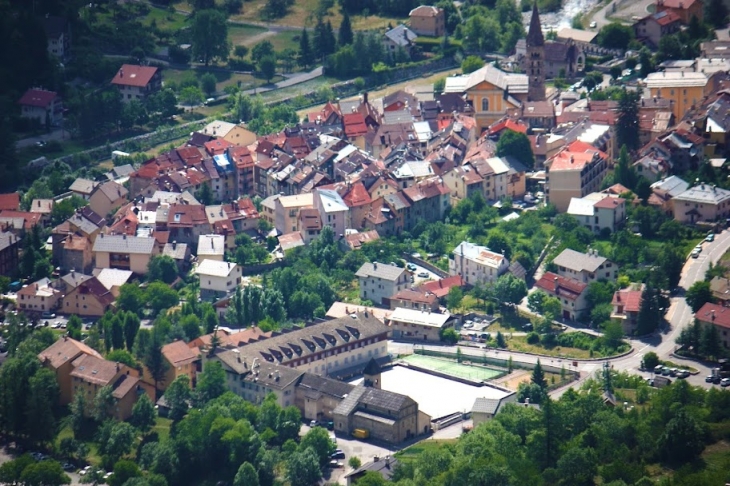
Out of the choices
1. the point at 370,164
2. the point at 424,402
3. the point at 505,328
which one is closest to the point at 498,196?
the point at 370,164

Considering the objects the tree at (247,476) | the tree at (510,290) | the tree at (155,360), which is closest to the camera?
the tree at (247,476)

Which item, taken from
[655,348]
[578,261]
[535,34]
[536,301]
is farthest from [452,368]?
[535,34]

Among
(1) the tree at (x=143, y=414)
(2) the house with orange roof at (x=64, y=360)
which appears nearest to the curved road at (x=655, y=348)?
(1) the tree at (x=143, y=414)

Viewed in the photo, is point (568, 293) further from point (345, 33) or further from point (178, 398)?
point (345, 33)

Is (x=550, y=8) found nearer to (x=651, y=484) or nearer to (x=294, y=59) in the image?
(x=294, y=59)

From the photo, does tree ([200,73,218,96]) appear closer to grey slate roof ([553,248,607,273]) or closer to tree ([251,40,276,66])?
tree ([251,40,276,66])

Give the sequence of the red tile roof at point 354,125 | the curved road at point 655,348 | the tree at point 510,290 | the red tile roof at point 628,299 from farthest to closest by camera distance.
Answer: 1. the red tile roof at point 354,125
2. the tree at point 510,290
3. the red tile roof at point 628,299
4. the curved road at point 655,348

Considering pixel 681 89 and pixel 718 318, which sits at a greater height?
pixel 681 89

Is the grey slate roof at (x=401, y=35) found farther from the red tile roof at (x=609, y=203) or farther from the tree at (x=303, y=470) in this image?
the tree at (x=303, y=470)
